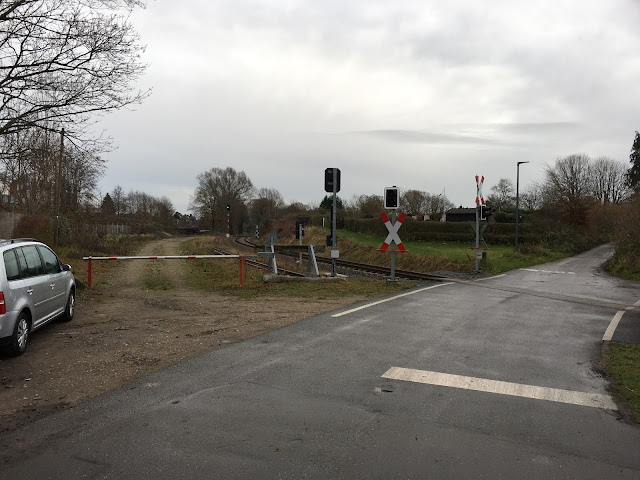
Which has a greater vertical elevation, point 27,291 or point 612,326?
point 27,291

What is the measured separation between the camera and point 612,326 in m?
9.42

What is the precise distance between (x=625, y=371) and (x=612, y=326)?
12.3ft

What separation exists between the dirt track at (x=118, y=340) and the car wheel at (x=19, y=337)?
0.10 meters

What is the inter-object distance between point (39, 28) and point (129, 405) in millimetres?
10494

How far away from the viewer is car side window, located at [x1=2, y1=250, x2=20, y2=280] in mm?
6851

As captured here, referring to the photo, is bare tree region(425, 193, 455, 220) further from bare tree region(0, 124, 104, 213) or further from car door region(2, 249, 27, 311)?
car door region(2, 249, 27, 311)

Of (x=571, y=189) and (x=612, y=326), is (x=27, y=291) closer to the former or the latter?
(x=612, y=326)

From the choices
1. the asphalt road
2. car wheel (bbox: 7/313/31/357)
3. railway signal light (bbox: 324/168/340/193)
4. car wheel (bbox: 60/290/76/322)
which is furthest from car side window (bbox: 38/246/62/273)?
railway signal light (bbox: 324/168/340/193)

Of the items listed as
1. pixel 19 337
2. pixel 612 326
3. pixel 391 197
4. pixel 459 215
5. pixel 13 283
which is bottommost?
pixel 612 326

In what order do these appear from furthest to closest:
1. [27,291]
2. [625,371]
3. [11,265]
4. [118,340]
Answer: [118,340], [27,291], [11,265], [625,371]

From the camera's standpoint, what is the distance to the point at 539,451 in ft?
12.8

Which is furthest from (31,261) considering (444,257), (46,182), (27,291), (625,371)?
(46,182)

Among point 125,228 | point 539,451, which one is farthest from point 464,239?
point 539,451

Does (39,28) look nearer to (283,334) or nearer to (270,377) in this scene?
(283,334)
